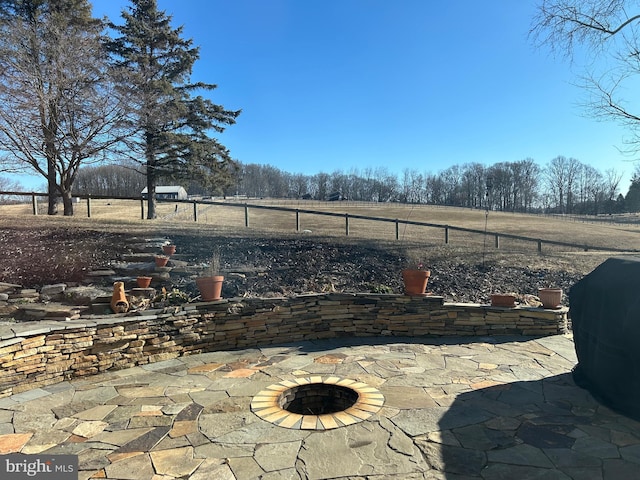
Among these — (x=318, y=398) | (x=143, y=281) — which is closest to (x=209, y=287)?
(x=143, y=281)

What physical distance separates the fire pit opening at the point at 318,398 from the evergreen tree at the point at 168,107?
12.4 m

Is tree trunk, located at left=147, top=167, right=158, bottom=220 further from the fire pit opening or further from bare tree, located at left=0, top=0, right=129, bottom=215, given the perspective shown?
the fire pit opening

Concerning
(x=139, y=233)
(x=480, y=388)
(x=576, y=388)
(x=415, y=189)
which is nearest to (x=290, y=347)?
Answer: (x=480, y=388)

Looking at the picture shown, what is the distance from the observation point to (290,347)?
16.5ft

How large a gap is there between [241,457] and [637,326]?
285cm

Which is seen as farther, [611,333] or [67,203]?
[67,203]

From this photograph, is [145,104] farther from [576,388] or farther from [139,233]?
[576,388]

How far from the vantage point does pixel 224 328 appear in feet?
16.4

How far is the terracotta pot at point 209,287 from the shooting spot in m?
5.01

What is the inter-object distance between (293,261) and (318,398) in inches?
144

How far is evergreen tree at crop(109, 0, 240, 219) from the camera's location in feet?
45.6

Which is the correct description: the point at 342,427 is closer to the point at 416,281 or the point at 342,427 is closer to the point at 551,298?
the point at 416,281

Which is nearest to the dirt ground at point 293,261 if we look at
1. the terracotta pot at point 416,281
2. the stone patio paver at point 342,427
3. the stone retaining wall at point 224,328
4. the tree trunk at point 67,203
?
the terracotta pot at point 416,281

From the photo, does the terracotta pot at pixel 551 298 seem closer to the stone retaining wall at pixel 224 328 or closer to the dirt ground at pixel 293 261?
the stone retaining wall at pixel 224 328
